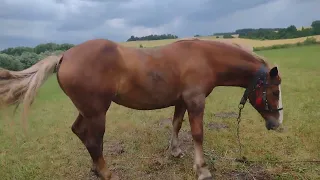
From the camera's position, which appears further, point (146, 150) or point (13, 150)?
point (13, 150)

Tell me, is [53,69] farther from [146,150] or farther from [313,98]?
[313,98]

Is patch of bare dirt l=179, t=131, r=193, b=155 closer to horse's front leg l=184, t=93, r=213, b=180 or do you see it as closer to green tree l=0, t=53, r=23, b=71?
horse's front leg l=184, t=93, r=213, b=180

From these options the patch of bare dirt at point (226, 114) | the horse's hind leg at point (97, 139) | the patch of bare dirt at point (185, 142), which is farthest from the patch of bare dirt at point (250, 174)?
the patch of bare dirt at point (226, 114)

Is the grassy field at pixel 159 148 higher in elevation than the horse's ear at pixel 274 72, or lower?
lower

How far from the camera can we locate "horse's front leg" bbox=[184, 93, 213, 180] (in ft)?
14.6

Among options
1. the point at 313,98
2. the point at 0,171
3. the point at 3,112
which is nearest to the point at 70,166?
the point at 0,171

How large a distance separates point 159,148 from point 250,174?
1.92m

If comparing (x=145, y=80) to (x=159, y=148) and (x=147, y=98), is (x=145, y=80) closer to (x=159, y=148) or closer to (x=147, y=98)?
(x=147, y=98)

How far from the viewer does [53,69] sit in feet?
13.4

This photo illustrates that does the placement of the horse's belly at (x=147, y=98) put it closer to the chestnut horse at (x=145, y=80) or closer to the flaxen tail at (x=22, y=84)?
the chestnut horse at (x=145, y=80)

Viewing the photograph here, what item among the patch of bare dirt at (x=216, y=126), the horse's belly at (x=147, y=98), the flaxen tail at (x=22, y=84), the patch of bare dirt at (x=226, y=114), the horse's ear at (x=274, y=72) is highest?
the flaxen tail at (x=22, y=84)

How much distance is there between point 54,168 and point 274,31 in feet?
174

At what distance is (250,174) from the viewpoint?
15.2 feet

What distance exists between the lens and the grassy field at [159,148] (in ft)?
15.8
